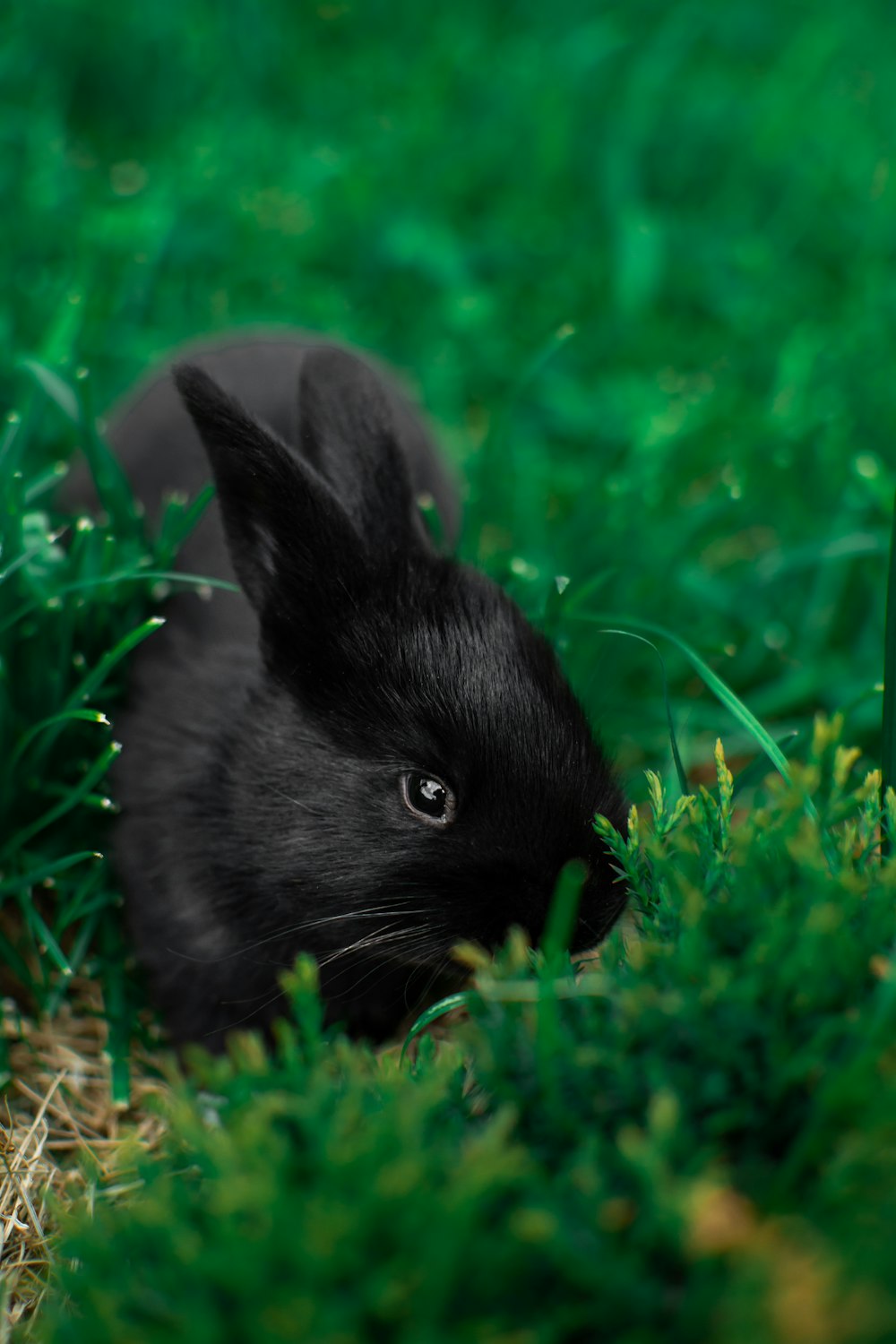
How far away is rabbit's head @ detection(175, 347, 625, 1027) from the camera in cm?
243

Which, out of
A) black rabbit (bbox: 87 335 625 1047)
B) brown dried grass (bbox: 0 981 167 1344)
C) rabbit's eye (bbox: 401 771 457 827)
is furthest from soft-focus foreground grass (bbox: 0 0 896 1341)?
rabbit's eye (bbox: 401 771 457 827)

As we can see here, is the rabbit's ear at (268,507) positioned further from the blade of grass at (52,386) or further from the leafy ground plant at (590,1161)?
the leafy ground plant at (590,1161)

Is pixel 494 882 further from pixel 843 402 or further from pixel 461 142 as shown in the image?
pixel 461 142

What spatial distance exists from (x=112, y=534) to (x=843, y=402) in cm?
249

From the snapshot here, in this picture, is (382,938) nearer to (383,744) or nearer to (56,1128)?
(383,744)

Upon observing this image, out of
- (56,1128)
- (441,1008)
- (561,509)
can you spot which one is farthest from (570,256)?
(56,1128)

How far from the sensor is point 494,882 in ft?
7.92

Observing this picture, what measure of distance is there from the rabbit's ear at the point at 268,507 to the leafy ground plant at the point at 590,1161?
958 mm

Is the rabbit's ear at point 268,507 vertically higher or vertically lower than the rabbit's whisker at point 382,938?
higher

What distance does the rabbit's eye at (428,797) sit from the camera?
251 cm

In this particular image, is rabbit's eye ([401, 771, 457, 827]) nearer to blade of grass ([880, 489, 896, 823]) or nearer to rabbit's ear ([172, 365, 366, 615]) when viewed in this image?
rabbit's ear ([172, 365, 366, 615])

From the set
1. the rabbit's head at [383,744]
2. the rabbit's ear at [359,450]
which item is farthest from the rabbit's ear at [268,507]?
the rabbit's ear at [359,450]

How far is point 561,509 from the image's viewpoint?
4242 millimetres

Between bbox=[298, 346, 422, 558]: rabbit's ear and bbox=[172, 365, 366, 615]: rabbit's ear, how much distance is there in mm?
150
